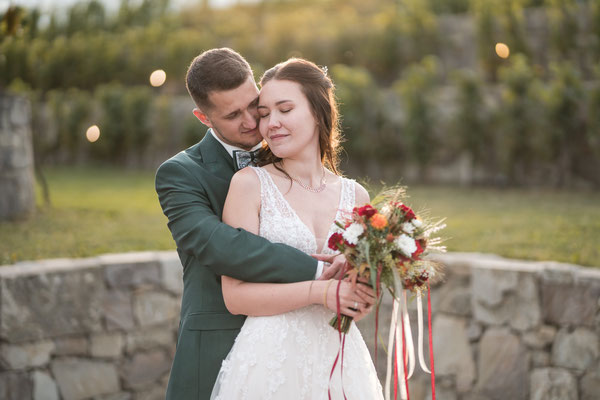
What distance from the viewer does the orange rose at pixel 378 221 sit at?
2047 mm

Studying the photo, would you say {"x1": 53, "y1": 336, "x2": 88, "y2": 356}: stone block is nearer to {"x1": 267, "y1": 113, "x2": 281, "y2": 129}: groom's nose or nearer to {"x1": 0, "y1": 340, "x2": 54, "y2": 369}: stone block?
{"x1": 0, "y1": 340, "x2": 54, "y2": 369}: stone block

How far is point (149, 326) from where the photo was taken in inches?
188

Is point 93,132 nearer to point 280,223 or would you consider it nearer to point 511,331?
point 511,331

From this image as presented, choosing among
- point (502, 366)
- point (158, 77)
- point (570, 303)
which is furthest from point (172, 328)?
point (158, 77)

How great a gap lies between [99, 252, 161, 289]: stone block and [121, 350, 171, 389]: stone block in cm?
58

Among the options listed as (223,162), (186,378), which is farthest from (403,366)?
(223,162)

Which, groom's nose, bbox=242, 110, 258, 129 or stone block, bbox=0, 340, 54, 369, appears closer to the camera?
groom's nose, bbox=242, 110, 258, 129

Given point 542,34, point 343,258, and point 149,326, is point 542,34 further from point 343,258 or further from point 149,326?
point 343,258

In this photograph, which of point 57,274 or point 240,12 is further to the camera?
point 240,12

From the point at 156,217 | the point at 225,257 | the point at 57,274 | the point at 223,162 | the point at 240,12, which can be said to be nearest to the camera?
the point at 225,257

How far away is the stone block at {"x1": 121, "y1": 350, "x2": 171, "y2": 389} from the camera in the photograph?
4727 millimetres

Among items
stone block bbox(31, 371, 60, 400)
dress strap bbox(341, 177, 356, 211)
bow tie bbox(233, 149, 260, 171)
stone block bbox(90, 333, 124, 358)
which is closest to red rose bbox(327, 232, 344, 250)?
dress strap bbox(341, 177, 356, 211)

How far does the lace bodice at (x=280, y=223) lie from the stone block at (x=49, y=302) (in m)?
2.62

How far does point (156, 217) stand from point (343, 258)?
5158mm
